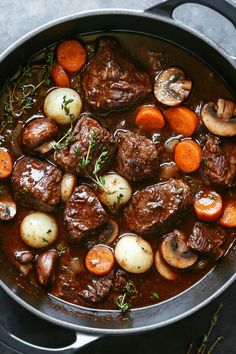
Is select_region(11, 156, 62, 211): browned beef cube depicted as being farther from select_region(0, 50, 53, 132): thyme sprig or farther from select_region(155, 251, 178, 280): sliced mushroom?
select_region(155, 251, 178, 280): sliced mushroom

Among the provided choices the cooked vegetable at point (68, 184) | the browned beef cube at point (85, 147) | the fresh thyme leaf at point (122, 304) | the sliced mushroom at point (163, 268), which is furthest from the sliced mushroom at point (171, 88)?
the fresh thyme leaf at point (122, 304)

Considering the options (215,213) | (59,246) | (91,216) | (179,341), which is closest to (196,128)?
(215,213)

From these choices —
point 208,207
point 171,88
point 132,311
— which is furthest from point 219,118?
point 132,311

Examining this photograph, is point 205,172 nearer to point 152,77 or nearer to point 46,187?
point 152,77

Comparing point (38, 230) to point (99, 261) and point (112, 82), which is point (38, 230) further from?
point (112, 82)

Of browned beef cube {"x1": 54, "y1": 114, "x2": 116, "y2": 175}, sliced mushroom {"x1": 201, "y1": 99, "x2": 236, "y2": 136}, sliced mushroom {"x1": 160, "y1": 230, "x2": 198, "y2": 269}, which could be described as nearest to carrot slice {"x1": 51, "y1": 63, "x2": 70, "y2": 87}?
browned beef cube {"x1": 54, "y1": 114, "x2": 116, "y2": 175}

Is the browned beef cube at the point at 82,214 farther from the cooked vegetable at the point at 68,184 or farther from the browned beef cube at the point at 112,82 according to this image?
the browned beef cube at the point at 112,82
